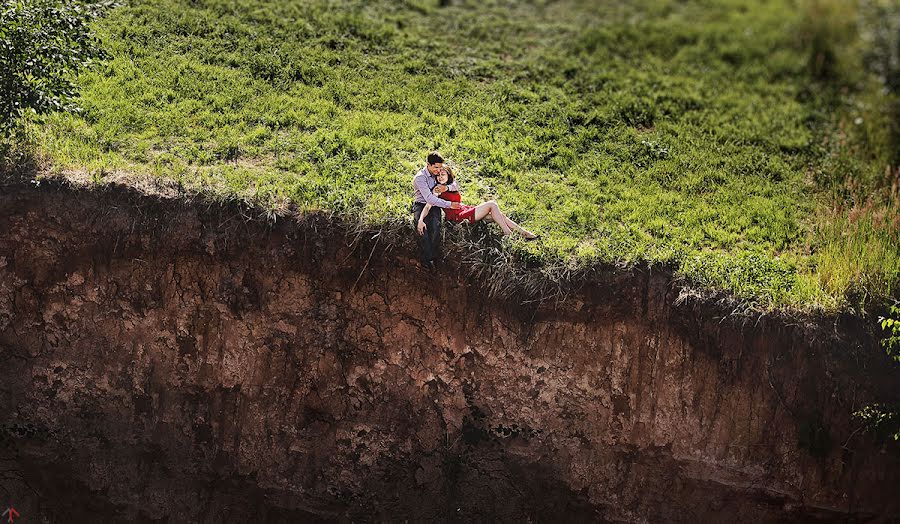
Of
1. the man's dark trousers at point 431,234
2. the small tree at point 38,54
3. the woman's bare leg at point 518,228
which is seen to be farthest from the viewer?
the small tree at point 38,54

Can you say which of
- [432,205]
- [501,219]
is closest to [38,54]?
[432,205]

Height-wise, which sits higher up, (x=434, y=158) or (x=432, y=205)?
(x=434, y=158)

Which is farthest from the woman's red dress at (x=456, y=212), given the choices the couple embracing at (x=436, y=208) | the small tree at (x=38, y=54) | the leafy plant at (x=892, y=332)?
the small tree at (x=38, y=54)

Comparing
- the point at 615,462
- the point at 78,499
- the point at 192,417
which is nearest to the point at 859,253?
the point at 615,462

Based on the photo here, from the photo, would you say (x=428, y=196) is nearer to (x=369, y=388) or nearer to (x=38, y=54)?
(x=369, y=388)

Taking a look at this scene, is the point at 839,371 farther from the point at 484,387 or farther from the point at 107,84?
the point at 107,84

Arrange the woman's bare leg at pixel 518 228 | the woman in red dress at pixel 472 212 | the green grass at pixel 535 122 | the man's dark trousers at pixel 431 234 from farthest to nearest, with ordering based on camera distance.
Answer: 1. the green grass at pixel 535 122
2. the woman's bare leg at pixel 518 228
3. the woman in red dress at pixel 472 212
4. the man's dark trousers at pixel 431 234

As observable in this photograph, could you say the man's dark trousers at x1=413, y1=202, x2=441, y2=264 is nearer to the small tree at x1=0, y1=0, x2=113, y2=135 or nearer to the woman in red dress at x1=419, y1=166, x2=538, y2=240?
the woman in red dress at x1=419, y1=166, x2=538, y2=240

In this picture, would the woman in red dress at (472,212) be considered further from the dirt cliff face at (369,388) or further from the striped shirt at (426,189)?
the dirt cliff face at (369,388)
